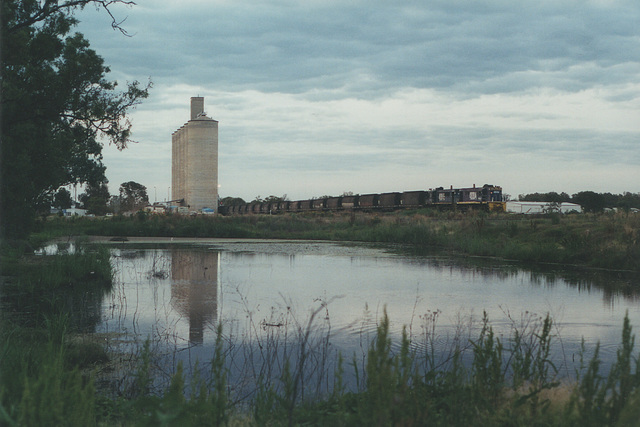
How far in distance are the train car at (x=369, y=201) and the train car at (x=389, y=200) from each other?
Answer: 53 cm

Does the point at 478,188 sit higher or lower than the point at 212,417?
higher

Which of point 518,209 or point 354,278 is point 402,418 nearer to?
point 354,278

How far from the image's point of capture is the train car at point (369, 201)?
54719 millimetres

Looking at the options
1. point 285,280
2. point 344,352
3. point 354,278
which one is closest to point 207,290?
point 285,280

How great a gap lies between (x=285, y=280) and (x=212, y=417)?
1016cm

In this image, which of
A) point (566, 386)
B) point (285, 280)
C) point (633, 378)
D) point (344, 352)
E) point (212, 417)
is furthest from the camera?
point (285, 280)

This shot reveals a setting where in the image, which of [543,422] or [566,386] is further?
[566,386]

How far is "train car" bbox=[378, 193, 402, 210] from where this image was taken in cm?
5116

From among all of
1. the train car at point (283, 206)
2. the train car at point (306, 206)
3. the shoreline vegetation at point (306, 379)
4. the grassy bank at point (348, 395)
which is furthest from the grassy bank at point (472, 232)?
the train car at point (283, 206)

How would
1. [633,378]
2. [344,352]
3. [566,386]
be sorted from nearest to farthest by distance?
[633,378] < [566,386] < [344,352]

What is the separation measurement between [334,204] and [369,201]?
5.72 metres

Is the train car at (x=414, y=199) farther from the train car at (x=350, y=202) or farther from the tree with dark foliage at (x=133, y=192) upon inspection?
the tree with dark foliage at (x=133, y=192)

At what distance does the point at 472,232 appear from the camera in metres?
24.9

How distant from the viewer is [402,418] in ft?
10.3
